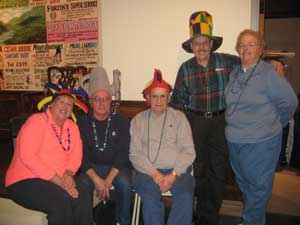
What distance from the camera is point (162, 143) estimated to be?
2029 mm

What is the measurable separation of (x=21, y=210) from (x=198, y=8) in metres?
2.34

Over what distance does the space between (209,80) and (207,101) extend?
159mm

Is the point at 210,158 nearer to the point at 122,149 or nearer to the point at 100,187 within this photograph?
the point at 122,149

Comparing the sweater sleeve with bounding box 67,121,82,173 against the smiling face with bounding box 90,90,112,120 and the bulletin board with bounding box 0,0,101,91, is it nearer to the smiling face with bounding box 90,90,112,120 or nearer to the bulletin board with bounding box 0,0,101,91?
the smiling face with bounding box 90,90,112,120

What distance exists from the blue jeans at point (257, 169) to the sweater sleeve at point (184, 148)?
0.28 metres

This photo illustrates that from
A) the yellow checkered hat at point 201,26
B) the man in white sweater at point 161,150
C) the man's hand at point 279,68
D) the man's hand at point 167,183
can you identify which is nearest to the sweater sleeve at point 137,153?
the man in white sweater at point 161,150

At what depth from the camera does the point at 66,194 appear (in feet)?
5.99

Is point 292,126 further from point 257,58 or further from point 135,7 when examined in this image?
point 135,7

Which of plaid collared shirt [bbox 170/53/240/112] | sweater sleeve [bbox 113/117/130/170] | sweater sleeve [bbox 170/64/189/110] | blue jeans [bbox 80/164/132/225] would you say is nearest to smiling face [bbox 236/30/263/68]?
plaid collared shirt [bbox 170/53/240/112]

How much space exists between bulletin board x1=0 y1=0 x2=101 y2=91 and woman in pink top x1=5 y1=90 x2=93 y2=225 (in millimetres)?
1350

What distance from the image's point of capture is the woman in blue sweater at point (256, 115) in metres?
1.82

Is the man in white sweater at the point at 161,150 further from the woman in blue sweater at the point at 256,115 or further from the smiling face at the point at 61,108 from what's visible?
the smiling face at the point at 61,108

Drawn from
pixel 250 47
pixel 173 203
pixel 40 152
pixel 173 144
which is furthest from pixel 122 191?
pixel 250 47

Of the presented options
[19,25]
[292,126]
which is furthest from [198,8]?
[19,25]
